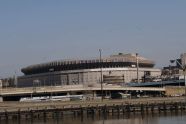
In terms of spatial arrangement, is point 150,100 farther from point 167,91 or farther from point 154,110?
point 167,91

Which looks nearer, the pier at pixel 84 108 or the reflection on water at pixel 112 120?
the reflection on water at pixel 112 120

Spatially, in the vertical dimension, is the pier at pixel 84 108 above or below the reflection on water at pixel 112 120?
above

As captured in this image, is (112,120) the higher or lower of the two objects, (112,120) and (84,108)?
the lower

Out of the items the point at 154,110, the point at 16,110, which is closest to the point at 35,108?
the point at 16,110

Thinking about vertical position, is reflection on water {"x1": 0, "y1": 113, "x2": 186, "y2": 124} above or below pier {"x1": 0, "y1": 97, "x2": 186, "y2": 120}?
below

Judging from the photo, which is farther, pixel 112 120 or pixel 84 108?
pixel 84 108

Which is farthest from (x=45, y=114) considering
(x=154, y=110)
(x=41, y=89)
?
(x=41, y=89)

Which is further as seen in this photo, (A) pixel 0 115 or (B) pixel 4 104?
(B) pixel 4 104

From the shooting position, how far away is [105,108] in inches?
4247

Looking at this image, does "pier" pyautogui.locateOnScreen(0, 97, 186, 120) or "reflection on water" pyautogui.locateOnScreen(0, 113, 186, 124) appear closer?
"reflection on water" pyautogui.locateOnScreen(0, 113, 186, 124)

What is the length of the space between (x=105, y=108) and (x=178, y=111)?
18077 millimetres

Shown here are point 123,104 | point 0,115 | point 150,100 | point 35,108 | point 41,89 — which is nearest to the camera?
point 0,115

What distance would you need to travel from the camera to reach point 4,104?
360 ft

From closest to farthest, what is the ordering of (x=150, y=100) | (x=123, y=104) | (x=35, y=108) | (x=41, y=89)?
1. (x=35, y=108)
2. (x=123, y=104)
3. (x=150, y=100)
4. (x=41, y=89)
